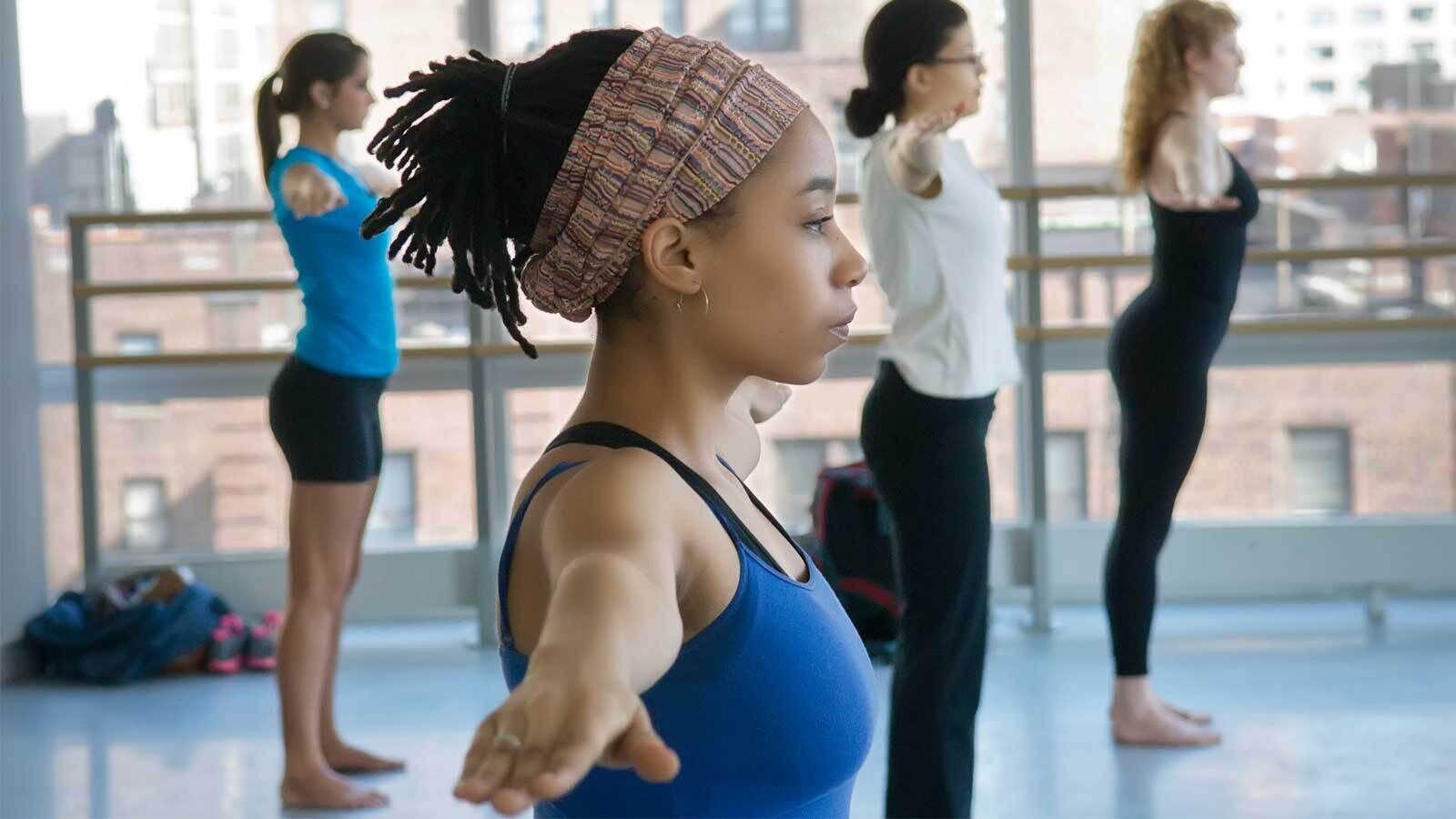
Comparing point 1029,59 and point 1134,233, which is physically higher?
point 1029,59

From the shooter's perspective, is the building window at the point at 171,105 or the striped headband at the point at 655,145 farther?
the building window at the point at 171,105

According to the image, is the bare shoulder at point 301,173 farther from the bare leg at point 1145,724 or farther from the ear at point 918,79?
the bare leg at point 1145,724

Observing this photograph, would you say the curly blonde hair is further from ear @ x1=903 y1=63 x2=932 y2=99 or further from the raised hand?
the raised hand

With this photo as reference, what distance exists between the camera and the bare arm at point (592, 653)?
69cm

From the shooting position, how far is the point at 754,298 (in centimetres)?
110

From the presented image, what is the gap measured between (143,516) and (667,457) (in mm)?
4975

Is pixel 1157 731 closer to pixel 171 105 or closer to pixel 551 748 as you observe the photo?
pixel 551 748

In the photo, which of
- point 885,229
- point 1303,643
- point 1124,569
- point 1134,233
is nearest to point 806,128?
point 885,229

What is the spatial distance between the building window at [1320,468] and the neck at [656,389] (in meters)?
5.22

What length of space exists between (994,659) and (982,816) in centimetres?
148

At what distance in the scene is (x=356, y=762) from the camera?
3756 millimetres

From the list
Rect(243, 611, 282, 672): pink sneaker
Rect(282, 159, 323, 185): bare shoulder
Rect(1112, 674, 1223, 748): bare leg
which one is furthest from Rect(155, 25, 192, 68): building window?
Rect(1112, 674, 1223, 748): bare leg

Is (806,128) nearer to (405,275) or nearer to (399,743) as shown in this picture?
(399,743)

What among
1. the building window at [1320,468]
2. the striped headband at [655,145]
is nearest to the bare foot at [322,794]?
the striped headband at [655,145]
